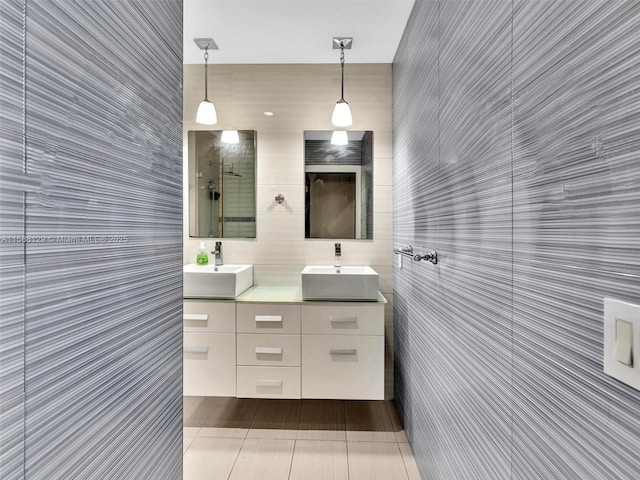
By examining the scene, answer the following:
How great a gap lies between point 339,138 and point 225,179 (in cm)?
89

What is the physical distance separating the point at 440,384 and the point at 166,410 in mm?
1063

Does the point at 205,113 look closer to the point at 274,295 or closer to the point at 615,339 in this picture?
the point at 274,295

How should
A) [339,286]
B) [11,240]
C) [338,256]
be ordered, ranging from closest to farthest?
1. [11,240]
2. [339,286]
3. [338,256]

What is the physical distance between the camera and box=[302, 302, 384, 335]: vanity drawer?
7.43 feet

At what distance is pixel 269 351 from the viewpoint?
2.26 metres

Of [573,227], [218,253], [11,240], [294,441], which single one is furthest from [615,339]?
[218,253]

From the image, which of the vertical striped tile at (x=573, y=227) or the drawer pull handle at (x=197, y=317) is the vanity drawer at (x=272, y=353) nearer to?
the drawer pull handle at (x=197, y=317)

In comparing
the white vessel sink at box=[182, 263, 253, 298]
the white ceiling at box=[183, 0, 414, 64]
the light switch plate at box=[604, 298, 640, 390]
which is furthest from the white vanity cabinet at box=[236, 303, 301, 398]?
the light switch plate at box=[604, 298, 640, 390]

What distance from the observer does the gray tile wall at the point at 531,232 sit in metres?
0.61

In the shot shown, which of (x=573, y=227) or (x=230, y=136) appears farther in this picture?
(x=230, y=136)

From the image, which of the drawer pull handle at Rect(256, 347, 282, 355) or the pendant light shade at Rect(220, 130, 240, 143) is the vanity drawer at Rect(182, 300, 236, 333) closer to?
the drawer pull handle at Rect(256, 347, 282, 355)

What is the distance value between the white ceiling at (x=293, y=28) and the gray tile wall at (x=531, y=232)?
0.52 meters

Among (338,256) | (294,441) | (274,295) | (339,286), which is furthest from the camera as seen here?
(338,256)

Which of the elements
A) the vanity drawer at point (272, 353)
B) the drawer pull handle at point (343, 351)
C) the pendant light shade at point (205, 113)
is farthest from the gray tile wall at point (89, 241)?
the pendant light shade at point (205, 113)
